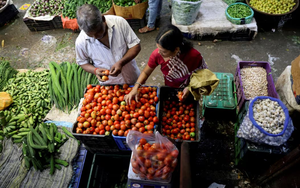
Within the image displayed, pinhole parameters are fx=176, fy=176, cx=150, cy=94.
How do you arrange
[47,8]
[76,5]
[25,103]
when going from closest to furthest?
[25,103] < [76,5] < [47,8]

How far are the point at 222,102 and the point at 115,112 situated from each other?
2.10 metres

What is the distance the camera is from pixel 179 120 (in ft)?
8.64

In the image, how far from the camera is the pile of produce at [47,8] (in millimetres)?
5898

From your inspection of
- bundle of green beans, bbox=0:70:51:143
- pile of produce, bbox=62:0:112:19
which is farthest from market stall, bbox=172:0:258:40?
bundle of green beans, bbox=0:70:51:143

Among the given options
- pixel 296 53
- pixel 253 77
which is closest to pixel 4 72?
pixel 253 77

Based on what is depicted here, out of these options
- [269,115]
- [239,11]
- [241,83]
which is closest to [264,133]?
[269,115]

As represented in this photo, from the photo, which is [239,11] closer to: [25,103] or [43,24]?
[25,103]

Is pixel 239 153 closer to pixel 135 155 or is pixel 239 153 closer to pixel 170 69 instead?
pixel 170 69

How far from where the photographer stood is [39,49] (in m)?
5.65

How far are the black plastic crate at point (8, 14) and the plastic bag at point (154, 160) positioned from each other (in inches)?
303

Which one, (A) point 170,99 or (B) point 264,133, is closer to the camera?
(B) point 264,133

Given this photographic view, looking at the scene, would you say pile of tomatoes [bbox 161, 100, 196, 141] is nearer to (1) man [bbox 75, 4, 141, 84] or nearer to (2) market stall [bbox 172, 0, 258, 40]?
(1) man [bbox 75, 4, 141, 84]

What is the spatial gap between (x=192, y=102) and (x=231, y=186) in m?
1.61

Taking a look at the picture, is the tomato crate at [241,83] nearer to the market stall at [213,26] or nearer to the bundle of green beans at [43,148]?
the market stall at [213,26]
